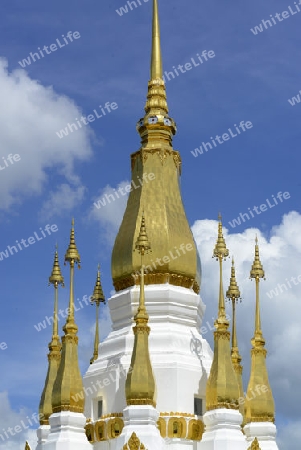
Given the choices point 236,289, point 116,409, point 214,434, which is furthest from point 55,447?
point 236,289

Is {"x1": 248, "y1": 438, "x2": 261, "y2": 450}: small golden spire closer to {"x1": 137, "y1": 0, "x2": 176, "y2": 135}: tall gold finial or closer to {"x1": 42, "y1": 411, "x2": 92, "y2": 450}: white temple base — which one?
{"x1": 42, "y1": 411, "x2": 92, "y2": 450}: white temple base

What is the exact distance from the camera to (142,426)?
118 ft

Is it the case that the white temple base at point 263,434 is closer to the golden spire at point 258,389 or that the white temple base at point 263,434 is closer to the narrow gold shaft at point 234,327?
the golden spire at point 258,389

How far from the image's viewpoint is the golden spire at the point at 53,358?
41.2 metres

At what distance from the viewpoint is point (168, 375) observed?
38.6 meters

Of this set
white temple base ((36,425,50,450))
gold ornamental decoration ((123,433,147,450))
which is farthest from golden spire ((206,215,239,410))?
white temple base ((36,425,50,450))

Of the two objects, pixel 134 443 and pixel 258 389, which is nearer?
pixel 134 443

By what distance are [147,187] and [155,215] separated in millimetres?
1501

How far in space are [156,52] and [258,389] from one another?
50.4ft

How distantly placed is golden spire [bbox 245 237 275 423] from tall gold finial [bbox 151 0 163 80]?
11670 mm

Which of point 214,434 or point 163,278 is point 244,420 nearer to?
point 214,434

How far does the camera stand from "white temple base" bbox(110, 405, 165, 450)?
35.6 m

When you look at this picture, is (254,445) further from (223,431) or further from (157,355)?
(157,355)

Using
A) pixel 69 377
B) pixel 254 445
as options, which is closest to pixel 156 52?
pixel 69 377
